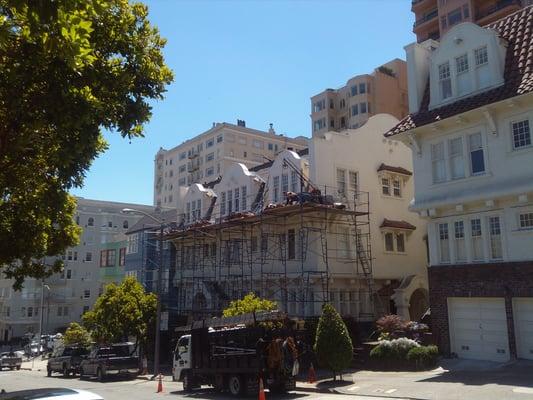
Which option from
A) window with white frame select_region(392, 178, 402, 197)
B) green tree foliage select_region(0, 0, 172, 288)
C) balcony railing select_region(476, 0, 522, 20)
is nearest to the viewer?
green tree foliage select_region(0, 0, 172, 288)

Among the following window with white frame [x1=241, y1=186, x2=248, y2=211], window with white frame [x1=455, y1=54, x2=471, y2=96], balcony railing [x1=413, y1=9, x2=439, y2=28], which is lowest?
window with white frame [x1=241, y1=186, x2=248, y2=211]

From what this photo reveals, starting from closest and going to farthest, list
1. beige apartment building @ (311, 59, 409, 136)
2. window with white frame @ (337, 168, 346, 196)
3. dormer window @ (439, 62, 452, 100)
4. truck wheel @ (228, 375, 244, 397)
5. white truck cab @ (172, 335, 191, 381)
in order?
truck wheel @ (228, 375, 244, 397) < white truck cab @ (172, 335, 191, 381) < dormer window @ (439, 62, 452, 100) < window with white frame @ (337, 168, 346, 196) < beige apartment building @ (311, 59, 409, 136)

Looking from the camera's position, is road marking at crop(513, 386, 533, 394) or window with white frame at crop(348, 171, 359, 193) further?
window with white frame at crop(348, 171, 359, 193)

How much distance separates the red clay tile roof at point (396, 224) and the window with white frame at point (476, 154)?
10.9 m

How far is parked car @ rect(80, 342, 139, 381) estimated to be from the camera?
29844mm

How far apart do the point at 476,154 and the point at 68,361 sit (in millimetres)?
26545

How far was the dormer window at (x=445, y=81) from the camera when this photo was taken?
23406mm

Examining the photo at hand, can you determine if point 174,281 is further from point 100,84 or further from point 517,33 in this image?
point 100,84

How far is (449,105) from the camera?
899 inches

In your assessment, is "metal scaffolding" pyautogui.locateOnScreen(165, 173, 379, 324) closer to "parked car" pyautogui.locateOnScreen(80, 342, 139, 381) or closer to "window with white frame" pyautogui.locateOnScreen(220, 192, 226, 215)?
"window with white frame" pyautogui.locateOnScreen(220, 192, 226, 215)

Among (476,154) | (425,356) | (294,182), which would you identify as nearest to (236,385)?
(425,356)

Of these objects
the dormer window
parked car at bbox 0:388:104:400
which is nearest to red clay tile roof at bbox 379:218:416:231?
the dormer window

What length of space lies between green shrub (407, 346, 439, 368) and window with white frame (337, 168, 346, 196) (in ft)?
39.4

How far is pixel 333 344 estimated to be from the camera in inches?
779
